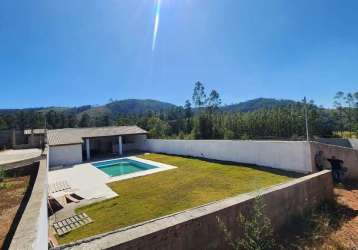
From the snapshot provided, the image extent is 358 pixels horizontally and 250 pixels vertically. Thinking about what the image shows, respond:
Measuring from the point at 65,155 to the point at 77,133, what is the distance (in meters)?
3.81

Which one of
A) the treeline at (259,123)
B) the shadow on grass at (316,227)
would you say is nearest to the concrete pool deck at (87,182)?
the shadow on grass at (316,227)

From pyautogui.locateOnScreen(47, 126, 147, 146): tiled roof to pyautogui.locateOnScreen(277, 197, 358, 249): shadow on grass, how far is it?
57.2 feet

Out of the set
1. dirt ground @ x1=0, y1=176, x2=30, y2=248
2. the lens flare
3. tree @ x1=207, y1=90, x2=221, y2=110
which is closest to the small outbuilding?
dirt ground @ x1=0, y1=176, x2=30, y2=248

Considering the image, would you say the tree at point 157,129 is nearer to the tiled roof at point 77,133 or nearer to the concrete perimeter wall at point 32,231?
the tiled roof at point 77,133

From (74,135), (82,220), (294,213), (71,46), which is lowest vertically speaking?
(82,220)

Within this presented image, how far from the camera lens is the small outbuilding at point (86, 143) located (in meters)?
17.3

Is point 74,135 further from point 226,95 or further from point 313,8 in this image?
point 226,95

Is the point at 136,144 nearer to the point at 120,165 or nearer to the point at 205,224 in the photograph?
the point at 120,165

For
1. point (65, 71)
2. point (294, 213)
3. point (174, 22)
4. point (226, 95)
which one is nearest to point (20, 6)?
point (174, 22)

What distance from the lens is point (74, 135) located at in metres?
20.2

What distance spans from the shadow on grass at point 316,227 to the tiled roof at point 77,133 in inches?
687

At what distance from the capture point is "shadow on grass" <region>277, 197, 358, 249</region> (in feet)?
12.9

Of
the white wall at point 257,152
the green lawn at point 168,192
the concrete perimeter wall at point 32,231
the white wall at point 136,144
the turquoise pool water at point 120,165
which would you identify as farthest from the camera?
the white wall at point 136,144

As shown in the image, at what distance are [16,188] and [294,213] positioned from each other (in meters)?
9.24
